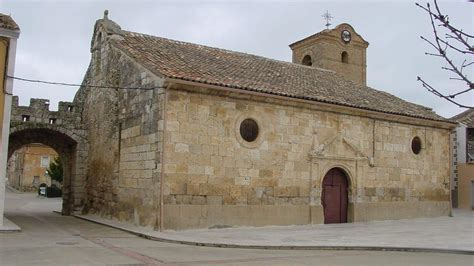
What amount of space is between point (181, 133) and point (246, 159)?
6.99 feet

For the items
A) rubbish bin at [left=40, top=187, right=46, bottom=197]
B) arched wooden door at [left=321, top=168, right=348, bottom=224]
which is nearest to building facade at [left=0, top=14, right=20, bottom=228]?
arched wooden door at [left=321, top=168, right=348, bottom=224]

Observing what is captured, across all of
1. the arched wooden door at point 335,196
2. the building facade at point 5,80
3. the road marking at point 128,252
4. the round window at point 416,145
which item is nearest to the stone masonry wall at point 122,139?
the road marking at point 128,252

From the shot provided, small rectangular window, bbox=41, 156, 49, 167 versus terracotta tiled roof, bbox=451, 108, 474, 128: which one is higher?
terracotta tiled roof, bbox=451, 108, 474, 128

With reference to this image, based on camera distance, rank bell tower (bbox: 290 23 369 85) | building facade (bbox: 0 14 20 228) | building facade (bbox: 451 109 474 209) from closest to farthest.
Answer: building facade (bbox: 0 14 20 228), building facade (bbox: 451 109 474 209), bell tower (bbox: 290 23 369 85)

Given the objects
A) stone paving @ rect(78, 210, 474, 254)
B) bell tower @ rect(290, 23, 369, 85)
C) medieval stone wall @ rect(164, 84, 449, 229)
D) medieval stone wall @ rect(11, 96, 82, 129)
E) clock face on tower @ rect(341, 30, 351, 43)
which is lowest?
stone paving @ rect(78, 210, 474, 254)

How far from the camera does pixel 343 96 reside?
1705cm

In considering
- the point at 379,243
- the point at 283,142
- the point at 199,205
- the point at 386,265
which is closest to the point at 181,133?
the point at 199,205

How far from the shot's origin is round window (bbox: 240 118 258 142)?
1408 centimetres

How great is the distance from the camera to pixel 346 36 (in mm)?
27781

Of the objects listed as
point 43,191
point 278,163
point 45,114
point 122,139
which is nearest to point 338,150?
point 278,163

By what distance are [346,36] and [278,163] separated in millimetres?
15594

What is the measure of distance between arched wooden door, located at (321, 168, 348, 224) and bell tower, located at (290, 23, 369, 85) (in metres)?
11.2

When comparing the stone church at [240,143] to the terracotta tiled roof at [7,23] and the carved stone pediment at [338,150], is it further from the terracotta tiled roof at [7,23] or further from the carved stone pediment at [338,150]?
the terracotta tiled roof at [7,23]

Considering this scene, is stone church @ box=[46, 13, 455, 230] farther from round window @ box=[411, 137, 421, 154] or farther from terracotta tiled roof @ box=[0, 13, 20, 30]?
terracotta tiled roof @ box=[0, 13, 20, 30]
